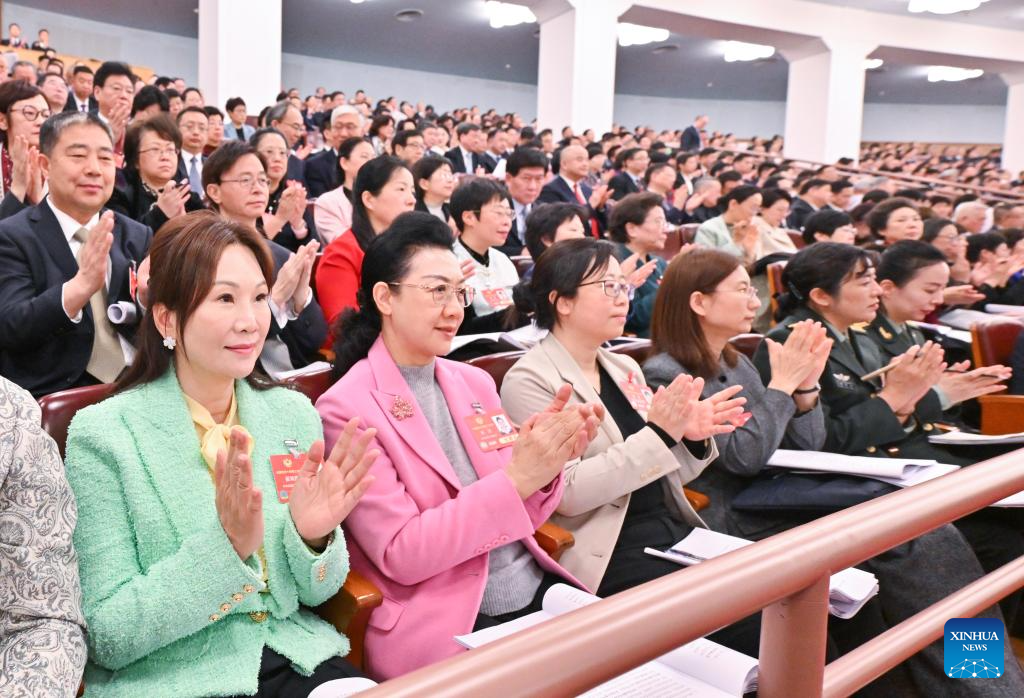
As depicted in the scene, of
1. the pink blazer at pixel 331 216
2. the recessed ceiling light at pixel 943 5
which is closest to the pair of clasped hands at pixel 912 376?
the pink blazer at pixel 331 216

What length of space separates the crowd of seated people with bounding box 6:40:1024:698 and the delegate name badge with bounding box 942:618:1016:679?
1.26 feet

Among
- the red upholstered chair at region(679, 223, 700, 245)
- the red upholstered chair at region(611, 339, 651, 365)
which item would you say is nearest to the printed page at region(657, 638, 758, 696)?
the red upholstered chair at region(611, 339, 651, 365)

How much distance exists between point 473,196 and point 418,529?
1824 mm

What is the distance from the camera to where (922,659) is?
149 centimetres

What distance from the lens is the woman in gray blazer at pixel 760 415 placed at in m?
1.60

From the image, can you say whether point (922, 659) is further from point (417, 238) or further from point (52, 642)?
point (52, 642)

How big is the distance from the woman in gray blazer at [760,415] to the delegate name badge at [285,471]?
0.78 m

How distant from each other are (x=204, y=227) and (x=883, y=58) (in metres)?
13.5

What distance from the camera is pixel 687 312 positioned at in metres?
2.00

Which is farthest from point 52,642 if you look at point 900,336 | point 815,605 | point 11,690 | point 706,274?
point 900,336

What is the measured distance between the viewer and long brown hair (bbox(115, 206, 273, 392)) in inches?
46.9

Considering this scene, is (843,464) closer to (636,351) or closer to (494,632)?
(636,351)

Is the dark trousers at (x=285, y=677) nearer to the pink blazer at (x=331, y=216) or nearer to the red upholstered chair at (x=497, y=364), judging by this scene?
the red upholstered chair at (x=497, y=364)

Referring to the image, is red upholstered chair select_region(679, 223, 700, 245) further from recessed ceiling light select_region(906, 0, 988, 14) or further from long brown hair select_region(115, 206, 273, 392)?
recessed ceiling light select_region(906, 0, 988, 14)
